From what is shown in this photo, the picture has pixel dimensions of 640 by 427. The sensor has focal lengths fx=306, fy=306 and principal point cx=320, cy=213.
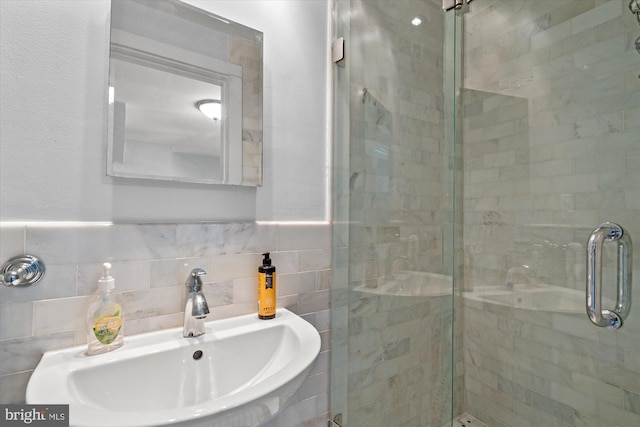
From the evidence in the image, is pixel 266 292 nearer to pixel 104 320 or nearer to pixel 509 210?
pixel 104 320

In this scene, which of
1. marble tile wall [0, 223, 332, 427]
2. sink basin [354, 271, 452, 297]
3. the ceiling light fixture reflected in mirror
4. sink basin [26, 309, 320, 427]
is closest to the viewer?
sink basin [26, 309, 320, 427]

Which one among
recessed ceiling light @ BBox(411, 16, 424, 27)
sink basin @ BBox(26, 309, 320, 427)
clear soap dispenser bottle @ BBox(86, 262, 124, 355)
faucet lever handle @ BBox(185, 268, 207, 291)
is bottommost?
sink basin @ BBox(26, 309, 320, 427)

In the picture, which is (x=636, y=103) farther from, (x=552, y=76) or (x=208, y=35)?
(x=208, y=35)

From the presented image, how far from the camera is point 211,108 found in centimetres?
96

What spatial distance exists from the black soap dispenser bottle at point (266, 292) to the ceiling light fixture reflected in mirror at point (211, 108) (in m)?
0.51

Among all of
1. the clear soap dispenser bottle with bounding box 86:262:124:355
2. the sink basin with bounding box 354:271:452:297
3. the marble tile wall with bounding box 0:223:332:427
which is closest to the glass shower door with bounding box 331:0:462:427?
the sink basin with bounding box 354:271:452:297

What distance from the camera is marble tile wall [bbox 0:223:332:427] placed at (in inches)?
27.8

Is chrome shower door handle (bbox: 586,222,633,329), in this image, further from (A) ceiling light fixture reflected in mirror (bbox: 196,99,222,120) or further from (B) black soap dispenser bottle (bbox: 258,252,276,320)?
(A) ceiling light fixture reflected in mirror (bbox: 196,99,222,120)

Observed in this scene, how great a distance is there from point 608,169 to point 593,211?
0.54 ft

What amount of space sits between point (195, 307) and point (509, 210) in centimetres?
143

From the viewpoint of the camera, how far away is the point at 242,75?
102 centimetres

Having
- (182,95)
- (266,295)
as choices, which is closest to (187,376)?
(266,295)

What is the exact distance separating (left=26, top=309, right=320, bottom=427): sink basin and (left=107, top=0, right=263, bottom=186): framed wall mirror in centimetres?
45

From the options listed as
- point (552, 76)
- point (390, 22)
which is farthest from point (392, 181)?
point (552, 76)
